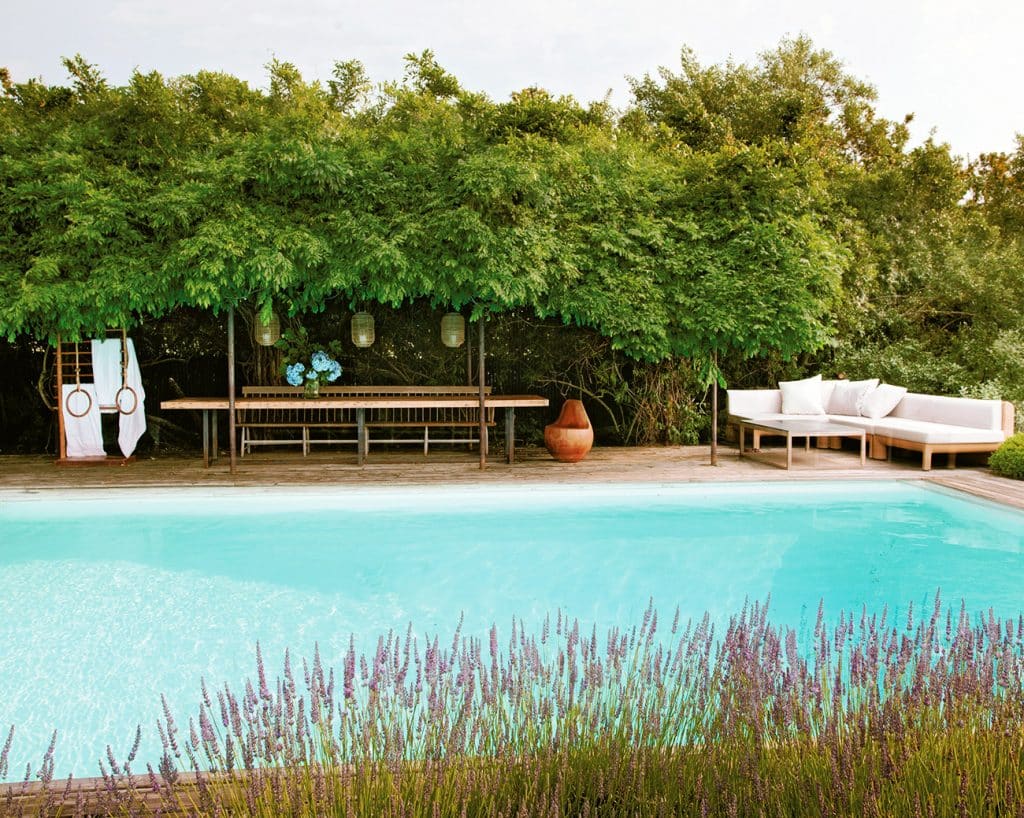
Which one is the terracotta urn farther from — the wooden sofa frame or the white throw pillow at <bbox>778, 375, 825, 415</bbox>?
the wooden sofa frame

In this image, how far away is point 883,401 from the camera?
33.2ft

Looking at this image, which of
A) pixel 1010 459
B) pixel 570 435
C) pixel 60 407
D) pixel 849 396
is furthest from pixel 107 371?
pixel 1010 459

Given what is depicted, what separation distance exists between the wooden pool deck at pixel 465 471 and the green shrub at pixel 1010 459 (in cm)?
14

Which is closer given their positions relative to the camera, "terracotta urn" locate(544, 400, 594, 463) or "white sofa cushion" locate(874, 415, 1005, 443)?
"white sofa cushion" locate(874, 415, 1005, 443)

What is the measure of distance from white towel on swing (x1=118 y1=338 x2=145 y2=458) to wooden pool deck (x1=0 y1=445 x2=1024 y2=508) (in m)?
0.28

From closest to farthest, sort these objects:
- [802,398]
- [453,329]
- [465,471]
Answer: [465,471] → [453,329] → [802,398]

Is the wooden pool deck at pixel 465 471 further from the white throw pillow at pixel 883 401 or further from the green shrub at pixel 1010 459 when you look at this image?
the white throw pillow at pixel 883 401

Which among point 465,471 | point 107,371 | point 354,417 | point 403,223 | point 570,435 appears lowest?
point 465,471

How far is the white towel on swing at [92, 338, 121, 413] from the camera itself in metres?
9.48

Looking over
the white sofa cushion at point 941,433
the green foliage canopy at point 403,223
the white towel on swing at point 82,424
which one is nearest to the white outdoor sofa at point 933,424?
the white sofa cushion at point 941,433

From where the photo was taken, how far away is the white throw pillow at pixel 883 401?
1010 centimetres

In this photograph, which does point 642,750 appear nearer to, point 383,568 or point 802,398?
point 383,568

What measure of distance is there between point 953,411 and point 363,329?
6.58m

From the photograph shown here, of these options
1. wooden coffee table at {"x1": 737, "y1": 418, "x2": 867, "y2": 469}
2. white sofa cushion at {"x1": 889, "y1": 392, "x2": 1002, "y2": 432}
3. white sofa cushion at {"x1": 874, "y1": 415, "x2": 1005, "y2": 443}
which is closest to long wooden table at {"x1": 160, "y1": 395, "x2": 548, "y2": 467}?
wooden coffee table at {"x1": 737, "y1": 418, "x2": 867, "y2": 469}
